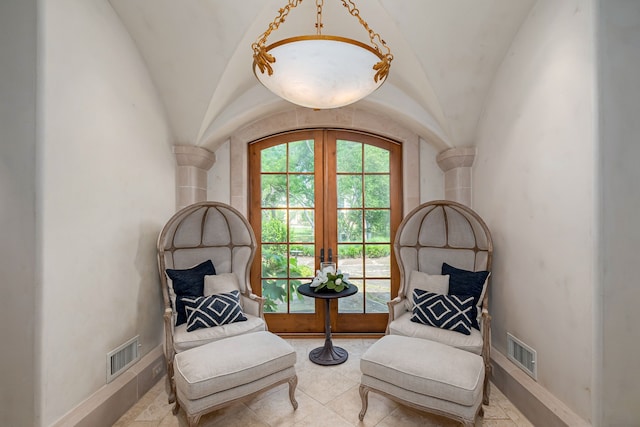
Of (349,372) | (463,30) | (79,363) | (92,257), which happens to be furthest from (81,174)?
(463,30)

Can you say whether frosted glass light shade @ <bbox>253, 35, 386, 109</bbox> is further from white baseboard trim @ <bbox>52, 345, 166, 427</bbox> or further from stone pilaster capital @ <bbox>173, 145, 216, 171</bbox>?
white baseboard trim @ <bbox>52, 345, 166, 427</bbox>

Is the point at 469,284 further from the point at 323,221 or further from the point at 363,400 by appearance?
the point at 323,221

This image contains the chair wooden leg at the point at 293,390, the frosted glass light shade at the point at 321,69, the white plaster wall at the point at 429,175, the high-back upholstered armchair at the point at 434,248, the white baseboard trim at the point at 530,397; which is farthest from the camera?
the white plaster wall at the point at 429,175

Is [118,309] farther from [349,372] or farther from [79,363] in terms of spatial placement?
[349,372]

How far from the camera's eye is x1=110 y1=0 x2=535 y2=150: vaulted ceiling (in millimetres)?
2141

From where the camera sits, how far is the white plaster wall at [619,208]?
1505 mm

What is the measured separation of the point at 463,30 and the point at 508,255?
5.72 ft

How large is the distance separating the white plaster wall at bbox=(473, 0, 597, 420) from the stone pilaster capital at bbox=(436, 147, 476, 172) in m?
0.34

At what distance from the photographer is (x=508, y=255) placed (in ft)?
7.77

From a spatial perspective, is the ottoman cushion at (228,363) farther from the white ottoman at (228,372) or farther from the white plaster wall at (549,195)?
the white plaster wall at (549,195)

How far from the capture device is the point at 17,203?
5.19ft

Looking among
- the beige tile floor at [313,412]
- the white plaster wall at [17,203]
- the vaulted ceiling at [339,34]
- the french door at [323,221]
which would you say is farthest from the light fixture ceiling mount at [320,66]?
the beige tile floor at [313,412]

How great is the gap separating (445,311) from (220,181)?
262cm

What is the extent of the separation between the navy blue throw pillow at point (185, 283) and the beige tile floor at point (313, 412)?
0.63m
